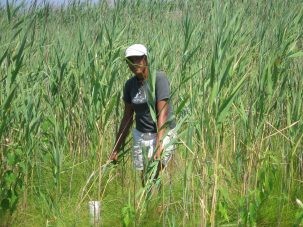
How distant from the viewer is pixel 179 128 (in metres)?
2.34

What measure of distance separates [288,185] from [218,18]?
1.00 metres

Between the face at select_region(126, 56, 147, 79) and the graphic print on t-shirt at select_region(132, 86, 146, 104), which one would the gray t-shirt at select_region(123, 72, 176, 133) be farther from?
the face at select_region(126, 56, 147, 79)

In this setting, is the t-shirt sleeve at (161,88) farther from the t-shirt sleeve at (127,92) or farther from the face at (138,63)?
the t-shirt sleeve at (127,92)

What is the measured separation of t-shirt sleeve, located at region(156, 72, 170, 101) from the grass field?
0.09 metres

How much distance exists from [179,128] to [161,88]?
0.82ft

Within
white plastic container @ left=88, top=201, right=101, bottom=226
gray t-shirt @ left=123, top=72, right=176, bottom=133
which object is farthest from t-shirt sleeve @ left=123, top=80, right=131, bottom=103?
white plastic container @ left=88, top=201, right=101, bottom=226

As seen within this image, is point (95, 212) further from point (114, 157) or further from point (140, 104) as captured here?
point (140, 104)

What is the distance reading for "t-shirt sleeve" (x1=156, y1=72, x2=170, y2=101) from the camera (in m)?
2.44

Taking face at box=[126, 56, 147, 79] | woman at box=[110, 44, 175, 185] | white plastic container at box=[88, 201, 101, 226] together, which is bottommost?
white plastic container at box=[88, 201, 101, 226]

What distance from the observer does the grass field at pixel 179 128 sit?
2033 mm

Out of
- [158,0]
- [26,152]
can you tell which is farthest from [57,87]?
[158,0]

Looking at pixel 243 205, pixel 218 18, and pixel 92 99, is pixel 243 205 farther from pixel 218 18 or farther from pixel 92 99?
pixel 92 99

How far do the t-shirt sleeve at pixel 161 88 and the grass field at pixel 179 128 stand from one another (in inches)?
3.6

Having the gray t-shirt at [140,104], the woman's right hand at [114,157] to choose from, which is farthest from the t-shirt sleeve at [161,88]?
the woman's right hand at [114,157]
